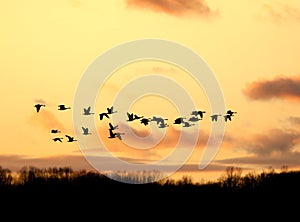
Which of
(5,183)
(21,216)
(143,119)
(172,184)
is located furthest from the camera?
(172,184)

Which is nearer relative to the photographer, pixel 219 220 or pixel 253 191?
pixel 219 220

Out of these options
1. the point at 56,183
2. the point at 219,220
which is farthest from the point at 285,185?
the point at 56,183

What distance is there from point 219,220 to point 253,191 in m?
13.4

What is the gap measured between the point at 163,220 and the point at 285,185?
22597 millimetres

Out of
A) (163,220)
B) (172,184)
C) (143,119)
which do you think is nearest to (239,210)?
(163,220)

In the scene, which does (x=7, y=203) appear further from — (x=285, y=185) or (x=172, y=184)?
(x=285, y=185)

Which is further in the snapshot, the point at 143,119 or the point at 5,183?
the point at 5,183

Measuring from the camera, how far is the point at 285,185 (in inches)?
5335

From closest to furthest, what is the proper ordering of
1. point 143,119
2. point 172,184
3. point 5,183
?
point 143,119 < point 5,183 < point 172,184

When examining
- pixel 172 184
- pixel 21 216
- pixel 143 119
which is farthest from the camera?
pixel 172 184

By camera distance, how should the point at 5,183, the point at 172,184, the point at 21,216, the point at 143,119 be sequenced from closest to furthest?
the point at 143,119, the point at 21,216, the point at 5,183, the point at 172,184

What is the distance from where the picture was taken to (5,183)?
444 ft

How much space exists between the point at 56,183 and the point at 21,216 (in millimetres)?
18087

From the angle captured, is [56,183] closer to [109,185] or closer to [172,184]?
[109,185]
